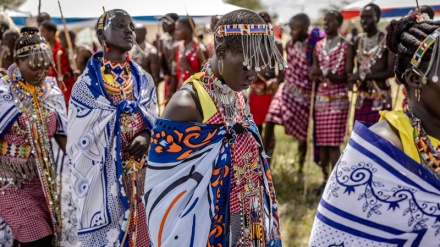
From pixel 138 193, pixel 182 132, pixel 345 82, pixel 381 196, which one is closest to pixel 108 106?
pixel 138 193

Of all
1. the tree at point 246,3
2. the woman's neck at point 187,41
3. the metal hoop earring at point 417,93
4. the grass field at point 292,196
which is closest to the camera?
the metal hoop earring at point 417,93

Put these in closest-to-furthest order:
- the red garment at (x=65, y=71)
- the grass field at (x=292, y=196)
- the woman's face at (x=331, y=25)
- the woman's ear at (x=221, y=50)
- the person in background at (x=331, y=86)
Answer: the woman's ear at (x=221, y=50) < the grass field at (x=292, y=196) < the person in background at (x=331, y=86) < the woman's face at (x=331, y=25) < the red garment at (x=65, y=71)

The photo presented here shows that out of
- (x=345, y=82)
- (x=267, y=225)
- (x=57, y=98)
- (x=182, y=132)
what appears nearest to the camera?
(x=182, y=132)

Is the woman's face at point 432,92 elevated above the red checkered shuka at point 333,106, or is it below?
above

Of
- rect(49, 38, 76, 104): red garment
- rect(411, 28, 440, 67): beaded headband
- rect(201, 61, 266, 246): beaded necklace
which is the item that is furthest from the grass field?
rect(411, 28, 440, 67): beaded headband

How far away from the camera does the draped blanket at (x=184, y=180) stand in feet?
9.10

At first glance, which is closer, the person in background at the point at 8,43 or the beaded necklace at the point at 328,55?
the person in background at the point at 8,43

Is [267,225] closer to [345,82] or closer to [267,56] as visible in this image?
[267,56]

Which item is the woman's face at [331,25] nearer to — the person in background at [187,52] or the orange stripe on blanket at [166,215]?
the person in background at [187,52]

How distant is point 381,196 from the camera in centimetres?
211

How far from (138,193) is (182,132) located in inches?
53.7

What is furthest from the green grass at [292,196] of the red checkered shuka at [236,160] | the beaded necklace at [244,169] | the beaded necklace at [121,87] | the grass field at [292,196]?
the red checkered shuka at [236,160]

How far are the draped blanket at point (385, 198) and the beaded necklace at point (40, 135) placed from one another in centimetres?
270

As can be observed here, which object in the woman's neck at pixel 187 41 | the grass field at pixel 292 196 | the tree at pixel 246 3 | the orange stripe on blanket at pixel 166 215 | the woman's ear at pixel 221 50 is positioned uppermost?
the woman's ear at pixel 221 50
